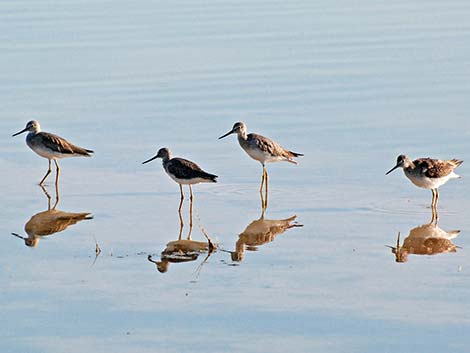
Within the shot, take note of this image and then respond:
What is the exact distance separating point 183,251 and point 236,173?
373 cm

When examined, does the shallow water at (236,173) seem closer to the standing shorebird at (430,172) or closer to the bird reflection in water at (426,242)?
the bird reflection in water at (426,242)

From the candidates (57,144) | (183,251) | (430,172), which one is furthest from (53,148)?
(430,172)

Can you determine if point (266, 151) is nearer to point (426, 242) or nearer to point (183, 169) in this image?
point (183, 169)

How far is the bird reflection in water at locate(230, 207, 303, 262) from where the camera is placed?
11.4m

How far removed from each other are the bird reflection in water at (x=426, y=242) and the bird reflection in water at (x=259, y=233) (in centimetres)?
123

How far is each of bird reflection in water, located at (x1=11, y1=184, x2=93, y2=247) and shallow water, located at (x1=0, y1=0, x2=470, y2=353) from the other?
130 mm

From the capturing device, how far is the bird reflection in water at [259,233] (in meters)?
11.4

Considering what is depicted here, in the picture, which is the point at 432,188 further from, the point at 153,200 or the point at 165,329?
the point at 165,329

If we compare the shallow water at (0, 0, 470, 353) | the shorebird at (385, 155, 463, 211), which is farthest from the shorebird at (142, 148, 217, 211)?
the shorebird at (385, 155, 463, 211)

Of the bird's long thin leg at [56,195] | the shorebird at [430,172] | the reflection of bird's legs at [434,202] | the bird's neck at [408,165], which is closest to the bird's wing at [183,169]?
the bird's long thin leg at [56,195]

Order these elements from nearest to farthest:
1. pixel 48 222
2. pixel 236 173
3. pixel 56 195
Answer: pixel 48 222 < pixel 56 195 < pixel 236 173

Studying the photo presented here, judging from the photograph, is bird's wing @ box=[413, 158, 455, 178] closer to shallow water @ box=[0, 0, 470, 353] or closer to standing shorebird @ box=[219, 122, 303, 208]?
shallow water @ box=[0, 0, 470, 353]

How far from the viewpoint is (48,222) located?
1267 cm

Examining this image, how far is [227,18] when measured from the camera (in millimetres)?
25250
